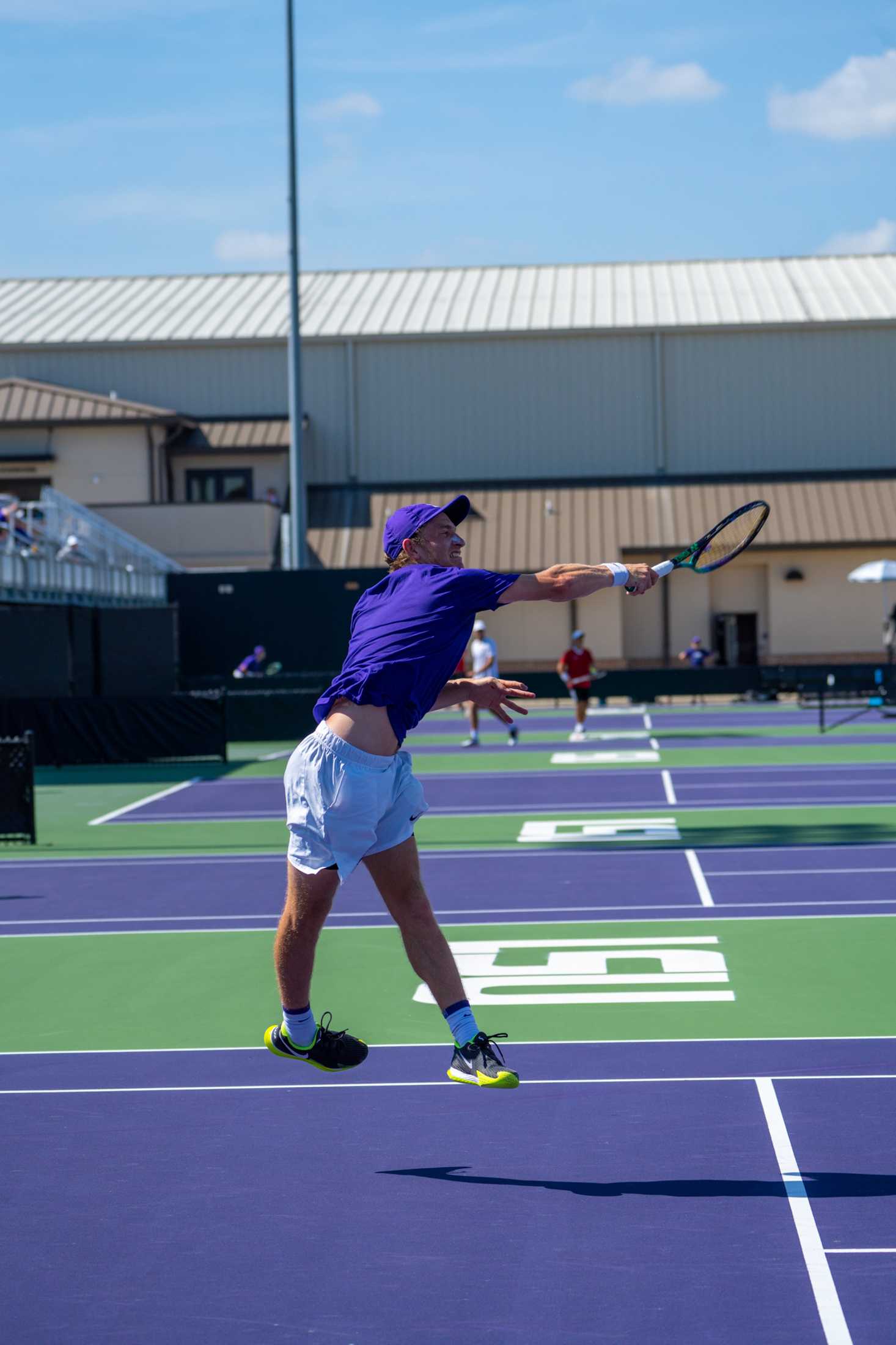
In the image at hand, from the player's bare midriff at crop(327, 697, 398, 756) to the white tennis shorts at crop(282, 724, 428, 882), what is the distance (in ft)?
0.07

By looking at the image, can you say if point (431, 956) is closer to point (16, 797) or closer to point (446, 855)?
point (446, 855)

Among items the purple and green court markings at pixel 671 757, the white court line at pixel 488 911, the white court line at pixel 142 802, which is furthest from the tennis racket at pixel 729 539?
the purple and green court markings at pixel 671 757

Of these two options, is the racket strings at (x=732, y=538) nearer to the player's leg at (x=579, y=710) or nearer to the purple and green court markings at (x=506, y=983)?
the purple and green court markings at (x=506, y=983)

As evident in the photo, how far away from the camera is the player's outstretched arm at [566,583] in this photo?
5605mm

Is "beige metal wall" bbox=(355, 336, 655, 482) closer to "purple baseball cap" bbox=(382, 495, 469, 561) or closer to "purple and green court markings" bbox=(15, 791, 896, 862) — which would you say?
"purple and green court markings" bbox=(15, 791, 896, 862)

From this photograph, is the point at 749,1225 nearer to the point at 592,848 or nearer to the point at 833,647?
the point at 592,848

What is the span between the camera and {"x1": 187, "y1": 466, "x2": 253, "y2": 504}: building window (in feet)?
157

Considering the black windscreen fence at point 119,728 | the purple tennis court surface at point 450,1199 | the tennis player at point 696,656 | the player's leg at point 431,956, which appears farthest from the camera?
the tennis player at point 696,656

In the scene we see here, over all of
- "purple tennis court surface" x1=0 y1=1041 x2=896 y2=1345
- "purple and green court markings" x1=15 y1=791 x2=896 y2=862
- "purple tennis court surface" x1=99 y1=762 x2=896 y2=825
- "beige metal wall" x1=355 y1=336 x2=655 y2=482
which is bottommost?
"purple tennis court surface" x1=99 y1=762 x2=896 y2=825

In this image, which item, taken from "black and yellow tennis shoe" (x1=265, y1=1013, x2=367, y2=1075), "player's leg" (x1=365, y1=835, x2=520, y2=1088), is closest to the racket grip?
→ "player's leg" (x1=365, y1=835, x2=520, y2=1088)

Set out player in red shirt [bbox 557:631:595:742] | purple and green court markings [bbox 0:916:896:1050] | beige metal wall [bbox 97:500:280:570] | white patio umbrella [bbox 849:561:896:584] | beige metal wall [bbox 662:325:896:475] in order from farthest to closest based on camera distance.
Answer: beige metal wall [bbox 662:325:896:475]
beige metal wall [bbox 97:500:280:570]
white patio umbrella [bbox 849:561:896:584]
player in red shirt [bbox 557:631:595:742]
purple and green court markings [bbox 0:916:896:1050]

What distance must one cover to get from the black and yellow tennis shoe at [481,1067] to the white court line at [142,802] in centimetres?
1276

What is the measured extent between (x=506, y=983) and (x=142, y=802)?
40.6 ft

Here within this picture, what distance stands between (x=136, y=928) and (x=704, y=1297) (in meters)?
7.43
